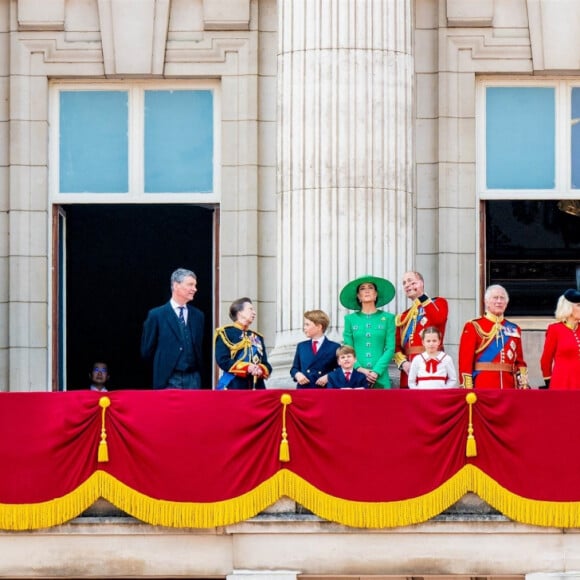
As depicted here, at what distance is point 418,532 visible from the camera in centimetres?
2533

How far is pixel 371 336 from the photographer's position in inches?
1064

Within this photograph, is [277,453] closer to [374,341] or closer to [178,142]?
[374,341]

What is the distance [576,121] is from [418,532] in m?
9.06

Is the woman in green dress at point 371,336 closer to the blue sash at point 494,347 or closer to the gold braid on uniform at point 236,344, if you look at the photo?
the blue sash at point 494,347

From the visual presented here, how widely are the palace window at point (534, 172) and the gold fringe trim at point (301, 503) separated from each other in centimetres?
764

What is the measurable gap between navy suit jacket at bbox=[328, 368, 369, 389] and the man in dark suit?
5.40ft

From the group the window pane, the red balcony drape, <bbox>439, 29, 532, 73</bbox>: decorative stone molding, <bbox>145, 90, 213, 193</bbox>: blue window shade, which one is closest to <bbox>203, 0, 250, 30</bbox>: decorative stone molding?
<bbox>145, 90, 213, 193</bbox>: blue window shade

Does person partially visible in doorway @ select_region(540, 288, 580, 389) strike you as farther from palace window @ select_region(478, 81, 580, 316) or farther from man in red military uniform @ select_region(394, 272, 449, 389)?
palace window @ select_region(478, 81, 580, 316)

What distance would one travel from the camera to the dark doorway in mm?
32812

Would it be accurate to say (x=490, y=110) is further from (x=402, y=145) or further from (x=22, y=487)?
(x=22, y=487)

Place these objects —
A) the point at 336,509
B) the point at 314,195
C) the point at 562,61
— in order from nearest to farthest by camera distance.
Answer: the point at 336,509 < the point at 314,195 < the point at 562,61

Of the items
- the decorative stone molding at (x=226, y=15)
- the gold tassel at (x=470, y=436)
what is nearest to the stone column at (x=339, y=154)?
the decorative stone molding at (x=226, y=15)

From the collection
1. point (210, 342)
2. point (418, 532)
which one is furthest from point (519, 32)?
point (418, 532)

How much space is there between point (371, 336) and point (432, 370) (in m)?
1.01
